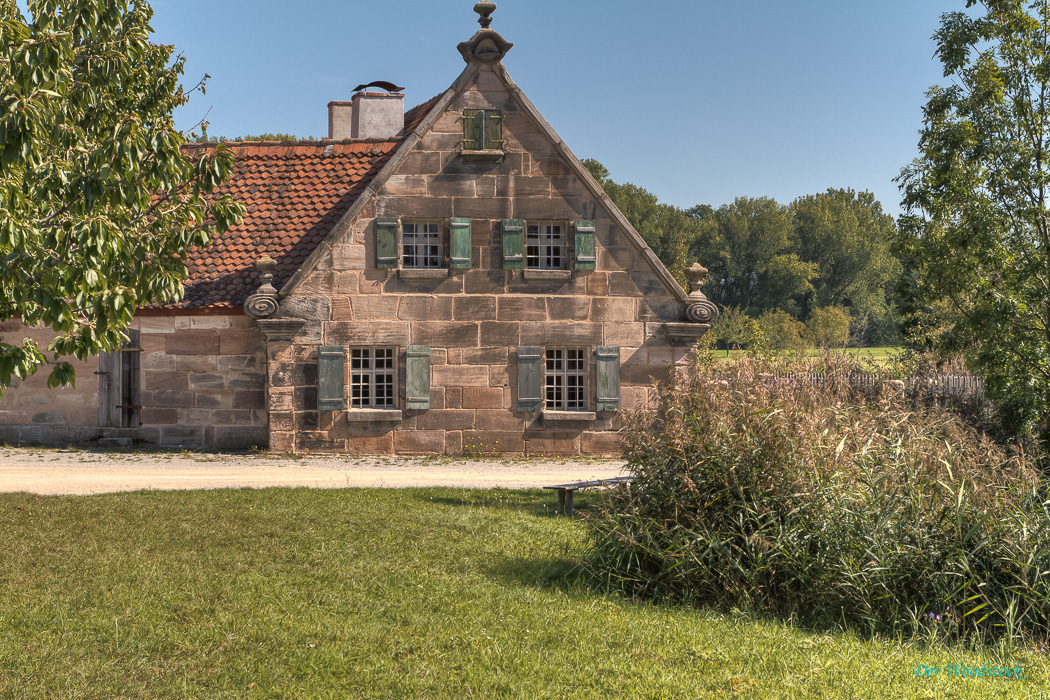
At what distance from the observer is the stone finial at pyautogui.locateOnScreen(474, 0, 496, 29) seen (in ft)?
58.7

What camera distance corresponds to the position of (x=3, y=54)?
304 inches

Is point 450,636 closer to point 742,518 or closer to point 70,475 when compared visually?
point 742,518

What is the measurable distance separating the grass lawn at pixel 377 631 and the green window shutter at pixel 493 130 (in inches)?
387

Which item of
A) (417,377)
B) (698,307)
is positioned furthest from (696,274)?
(417,377)

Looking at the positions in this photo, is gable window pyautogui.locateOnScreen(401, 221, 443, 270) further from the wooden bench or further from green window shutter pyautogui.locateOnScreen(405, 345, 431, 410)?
the wooden bench

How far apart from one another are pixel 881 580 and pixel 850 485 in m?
0.88

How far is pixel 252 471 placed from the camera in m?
15.0

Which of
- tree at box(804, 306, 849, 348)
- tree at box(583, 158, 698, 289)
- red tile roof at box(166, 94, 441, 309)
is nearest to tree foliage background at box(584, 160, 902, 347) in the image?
tree at box(583, 158, 698, 289)

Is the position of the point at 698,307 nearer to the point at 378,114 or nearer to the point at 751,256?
the point at 378,114

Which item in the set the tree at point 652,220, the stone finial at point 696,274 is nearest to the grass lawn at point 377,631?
the stone finial at point 696,274

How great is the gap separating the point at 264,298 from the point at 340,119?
7.37 metres

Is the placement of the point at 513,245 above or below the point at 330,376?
above

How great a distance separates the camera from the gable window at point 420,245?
1795cm

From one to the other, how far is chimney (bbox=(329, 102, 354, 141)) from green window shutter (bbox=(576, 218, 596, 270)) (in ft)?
25.7
